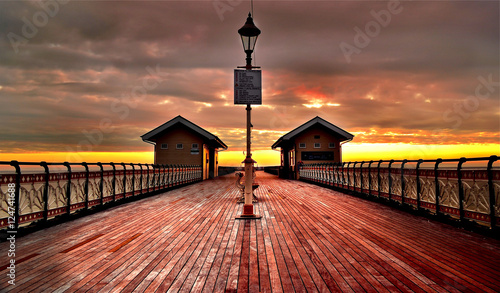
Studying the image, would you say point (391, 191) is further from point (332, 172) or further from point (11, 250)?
point (11, 250)

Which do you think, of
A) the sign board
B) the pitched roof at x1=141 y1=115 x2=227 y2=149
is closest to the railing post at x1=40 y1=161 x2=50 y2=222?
the sign board

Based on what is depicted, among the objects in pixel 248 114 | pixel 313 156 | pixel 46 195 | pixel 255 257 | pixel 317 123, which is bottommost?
pixel 255 257

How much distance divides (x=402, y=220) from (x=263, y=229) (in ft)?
12.1

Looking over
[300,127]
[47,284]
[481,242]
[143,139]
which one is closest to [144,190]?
[47,284]

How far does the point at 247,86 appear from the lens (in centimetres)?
781

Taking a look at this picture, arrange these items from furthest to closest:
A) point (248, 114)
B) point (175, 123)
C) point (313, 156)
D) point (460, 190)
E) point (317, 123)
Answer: point (313, 156) < point (317, 123) < point (175, 123) < point (248, 114) < point (460, 190)

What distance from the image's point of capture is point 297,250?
4660 millimetres

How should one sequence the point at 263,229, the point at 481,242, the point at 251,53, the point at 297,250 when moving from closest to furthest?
the point at 297,250 → the point at 481,242 → the point at 263,229 → the point at 251,53

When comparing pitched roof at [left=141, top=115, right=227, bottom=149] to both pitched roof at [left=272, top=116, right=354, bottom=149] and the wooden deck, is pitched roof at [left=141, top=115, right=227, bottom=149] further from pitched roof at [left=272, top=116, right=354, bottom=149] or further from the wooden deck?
the wooden deck

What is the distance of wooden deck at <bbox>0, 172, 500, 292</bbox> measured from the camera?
3316mm

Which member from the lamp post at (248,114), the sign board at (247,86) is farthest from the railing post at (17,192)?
the sign board at (247,86)

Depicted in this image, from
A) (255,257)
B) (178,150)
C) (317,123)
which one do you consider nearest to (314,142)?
(317,123)

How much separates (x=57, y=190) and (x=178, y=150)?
70.7ft

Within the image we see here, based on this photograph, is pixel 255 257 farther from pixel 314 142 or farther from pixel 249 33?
pixel 314 142
